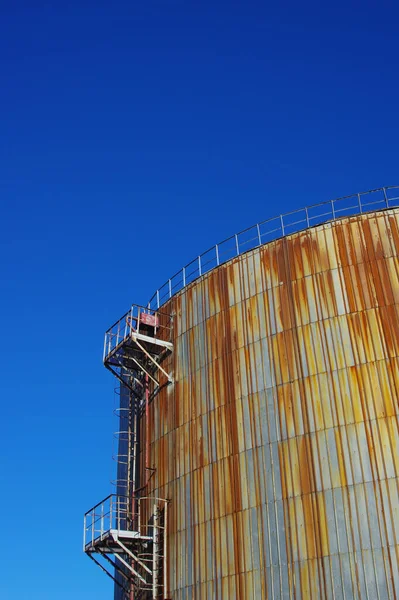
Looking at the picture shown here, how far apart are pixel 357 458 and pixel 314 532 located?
2.53 meters

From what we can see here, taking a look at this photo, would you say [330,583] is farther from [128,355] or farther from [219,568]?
[128,355]

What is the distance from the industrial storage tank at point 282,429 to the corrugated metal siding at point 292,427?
0.04 m

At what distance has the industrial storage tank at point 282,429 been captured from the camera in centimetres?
2033

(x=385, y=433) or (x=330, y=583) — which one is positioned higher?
(x=385, y=433)

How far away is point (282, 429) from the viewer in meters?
22.7

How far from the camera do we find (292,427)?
22406 millimetres

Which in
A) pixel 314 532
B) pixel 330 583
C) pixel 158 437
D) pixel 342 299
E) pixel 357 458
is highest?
pixel 342 299

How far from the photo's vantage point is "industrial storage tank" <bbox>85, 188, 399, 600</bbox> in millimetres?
20328

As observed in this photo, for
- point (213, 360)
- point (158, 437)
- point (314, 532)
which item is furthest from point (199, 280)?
point (314, 532)

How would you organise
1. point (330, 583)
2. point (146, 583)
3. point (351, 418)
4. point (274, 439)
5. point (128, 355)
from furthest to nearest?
1. point (128, 355)
2. point (146, 583)
3. point (274, 439)
4. point (351, 418)
5. point (330, 583)

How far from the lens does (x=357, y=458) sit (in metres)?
20.7

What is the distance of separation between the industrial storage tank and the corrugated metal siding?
0.14ft

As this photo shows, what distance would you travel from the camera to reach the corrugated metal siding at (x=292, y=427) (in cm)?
2023

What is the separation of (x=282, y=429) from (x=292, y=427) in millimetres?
399
